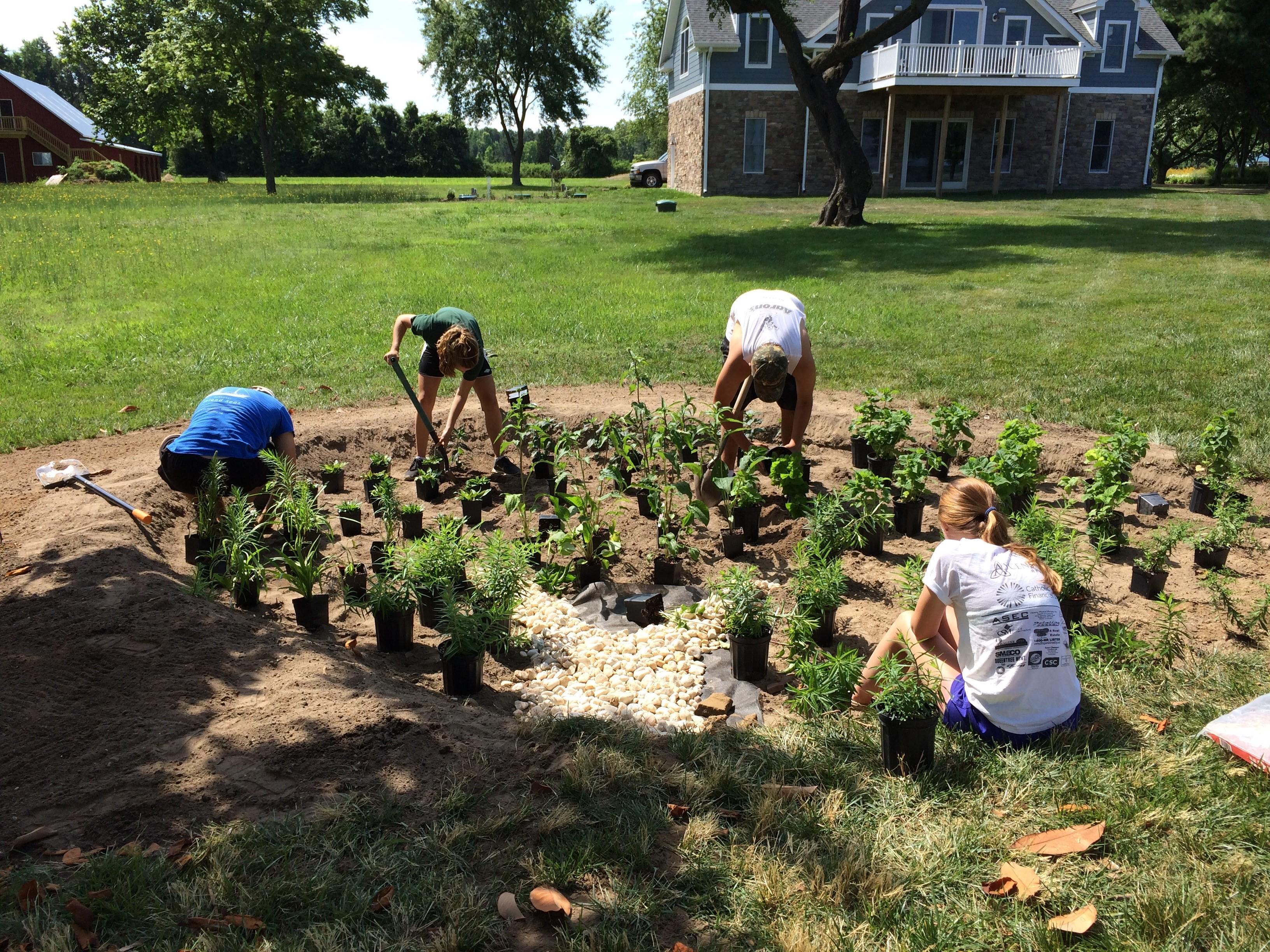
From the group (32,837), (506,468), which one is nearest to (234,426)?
(506,468)

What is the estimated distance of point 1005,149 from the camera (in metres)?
29.0

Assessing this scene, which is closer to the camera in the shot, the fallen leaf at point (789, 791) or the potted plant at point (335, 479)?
the fallen leaf at point (789, 791)

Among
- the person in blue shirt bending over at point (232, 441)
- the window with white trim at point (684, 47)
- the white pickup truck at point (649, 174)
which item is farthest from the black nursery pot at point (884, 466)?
the white pickup truck at point (649, 174)

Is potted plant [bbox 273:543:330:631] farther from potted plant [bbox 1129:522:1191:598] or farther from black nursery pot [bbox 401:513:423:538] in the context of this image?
potted plant [bbox 1129:522:1191:598]

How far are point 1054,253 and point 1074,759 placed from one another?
47.6 feet

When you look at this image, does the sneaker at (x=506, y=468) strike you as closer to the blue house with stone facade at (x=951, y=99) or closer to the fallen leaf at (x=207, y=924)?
the fallen leaf at (x=207, y=924)

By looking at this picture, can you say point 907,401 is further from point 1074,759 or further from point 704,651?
point 1074,759

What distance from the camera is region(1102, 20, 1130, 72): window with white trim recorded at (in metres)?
29.2

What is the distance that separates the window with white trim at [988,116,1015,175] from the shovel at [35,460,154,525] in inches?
1121

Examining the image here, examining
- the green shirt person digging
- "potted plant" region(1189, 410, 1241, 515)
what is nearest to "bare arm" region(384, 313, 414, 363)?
the green shirt person digging

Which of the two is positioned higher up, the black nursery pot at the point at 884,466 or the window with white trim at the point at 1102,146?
the window with white trim at the point at 1102,146

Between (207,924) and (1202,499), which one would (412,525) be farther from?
(1202,499)

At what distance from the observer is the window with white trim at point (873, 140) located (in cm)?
2858

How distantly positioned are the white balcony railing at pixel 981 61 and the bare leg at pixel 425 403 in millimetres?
23639
